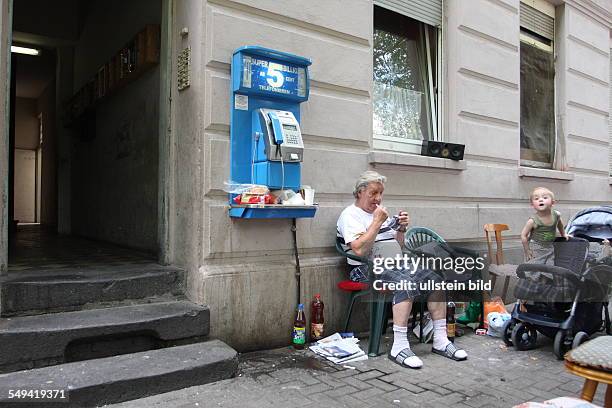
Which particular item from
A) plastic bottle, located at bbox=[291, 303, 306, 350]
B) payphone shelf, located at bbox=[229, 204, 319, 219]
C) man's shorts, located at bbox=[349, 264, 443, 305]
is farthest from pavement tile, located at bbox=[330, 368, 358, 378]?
payphone shelf, located at bbox=[229, 204, 319, 219]

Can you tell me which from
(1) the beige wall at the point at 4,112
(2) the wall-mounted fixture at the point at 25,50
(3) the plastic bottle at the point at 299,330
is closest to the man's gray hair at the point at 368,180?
(3) the plastic bottle at the point at 299,330

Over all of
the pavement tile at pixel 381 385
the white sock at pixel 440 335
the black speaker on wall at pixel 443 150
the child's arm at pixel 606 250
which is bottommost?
the pavement tile at pixel 381 385

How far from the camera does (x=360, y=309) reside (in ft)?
15.6

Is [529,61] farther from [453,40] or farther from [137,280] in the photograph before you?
[137,280]

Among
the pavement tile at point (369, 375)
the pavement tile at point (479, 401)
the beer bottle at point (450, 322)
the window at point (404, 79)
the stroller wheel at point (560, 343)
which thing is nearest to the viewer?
the pavement tile at point (479, 401)

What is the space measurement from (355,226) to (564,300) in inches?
72.9

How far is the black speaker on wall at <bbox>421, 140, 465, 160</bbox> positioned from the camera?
5.56m

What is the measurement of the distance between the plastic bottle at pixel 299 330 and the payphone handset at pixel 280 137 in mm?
1312

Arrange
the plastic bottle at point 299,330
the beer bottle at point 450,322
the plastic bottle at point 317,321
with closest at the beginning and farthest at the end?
1. the plastic bottle at point 299,330
2. the plastic bottle at point 317,321
3. the beer bottle at point 450,322

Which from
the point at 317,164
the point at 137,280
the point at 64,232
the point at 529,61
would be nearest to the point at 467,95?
the point at 529,61

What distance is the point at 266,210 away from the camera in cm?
389

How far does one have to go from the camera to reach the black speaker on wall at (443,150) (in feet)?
18.2

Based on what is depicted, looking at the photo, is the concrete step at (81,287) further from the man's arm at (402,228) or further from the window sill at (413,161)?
the window sill at (413,161)

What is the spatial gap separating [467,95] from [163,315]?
4341 mm
